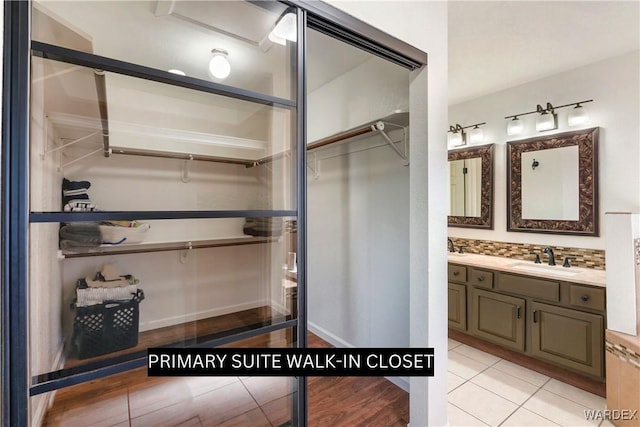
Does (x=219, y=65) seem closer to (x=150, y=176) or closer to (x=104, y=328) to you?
(x=150, y=176)

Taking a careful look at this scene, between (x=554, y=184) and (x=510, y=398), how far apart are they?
1.80m

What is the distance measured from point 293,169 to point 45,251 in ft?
2.87

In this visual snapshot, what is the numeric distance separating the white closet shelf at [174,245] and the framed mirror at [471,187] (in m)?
2.57

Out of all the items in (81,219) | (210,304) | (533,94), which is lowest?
(210,304)

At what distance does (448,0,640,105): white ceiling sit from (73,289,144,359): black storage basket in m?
2.38

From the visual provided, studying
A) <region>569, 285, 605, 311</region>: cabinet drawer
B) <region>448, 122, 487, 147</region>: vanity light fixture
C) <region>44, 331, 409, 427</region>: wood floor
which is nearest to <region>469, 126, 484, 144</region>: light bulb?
<region>448, 122, 487, 147</region>: vanity light fixture

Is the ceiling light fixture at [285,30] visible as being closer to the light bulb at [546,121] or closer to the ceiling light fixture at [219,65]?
the ceiling light fixture at [219,65]

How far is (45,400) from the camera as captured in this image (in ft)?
3.00

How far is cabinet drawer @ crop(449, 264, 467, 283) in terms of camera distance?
2762 mm

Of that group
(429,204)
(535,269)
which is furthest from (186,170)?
(535,269)

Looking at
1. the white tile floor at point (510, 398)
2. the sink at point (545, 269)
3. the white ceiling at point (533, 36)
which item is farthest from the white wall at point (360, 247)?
the sink at point (545, 269)

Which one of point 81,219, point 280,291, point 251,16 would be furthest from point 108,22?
point 280,291

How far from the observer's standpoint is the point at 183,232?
5.02ft

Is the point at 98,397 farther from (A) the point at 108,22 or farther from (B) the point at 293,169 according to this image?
(A) the point at 108,22
